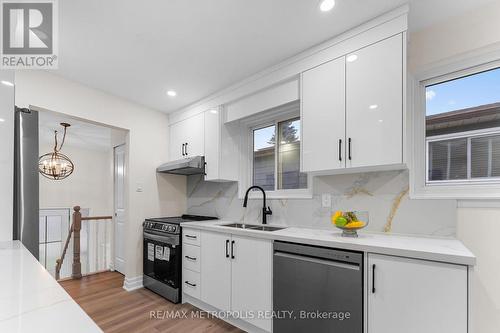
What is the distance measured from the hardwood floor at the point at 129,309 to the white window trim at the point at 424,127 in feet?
6.65

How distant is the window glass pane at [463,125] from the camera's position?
1.73 meters

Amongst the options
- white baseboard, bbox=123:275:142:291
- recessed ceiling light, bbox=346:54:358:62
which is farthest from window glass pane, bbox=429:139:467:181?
white baseboard, bbox=123:275:142:291

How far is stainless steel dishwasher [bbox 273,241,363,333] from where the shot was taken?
1.55 meters

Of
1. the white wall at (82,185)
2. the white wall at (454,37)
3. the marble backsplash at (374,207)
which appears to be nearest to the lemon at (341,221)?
the marble backsplash at (374,207)

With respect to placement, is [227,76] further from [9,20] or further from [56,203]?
[56,203]

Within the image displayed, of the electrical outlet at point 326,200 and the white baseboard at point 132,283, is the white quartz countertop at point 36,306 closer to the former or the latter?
the electrical outlet at point 326,200

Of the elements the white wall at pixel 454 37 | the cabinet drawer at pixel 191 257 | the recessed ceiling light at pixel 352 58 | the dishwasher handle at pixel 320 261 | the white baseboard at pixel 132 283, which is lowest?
the white baseboard at pixel 132 283

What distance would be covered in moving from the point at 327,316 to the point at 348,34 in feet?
6.79

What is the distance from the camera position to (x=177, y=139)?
142 inches

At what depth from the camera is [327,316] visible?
1.64 meters

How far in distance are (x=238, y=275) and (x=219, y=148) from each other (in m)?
1.44

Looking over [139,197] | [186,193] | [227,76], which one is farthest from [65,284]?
[227,76]

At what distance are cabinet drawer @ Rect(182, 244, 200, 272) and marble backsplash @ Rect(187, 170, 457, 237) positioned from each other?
0.68m

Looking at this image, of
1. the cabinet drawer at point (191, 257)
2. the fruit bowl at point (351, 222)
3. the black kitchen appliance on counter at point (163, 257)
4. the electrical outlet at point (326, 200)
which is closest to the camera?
the fruit bowl at point (351, 222)
